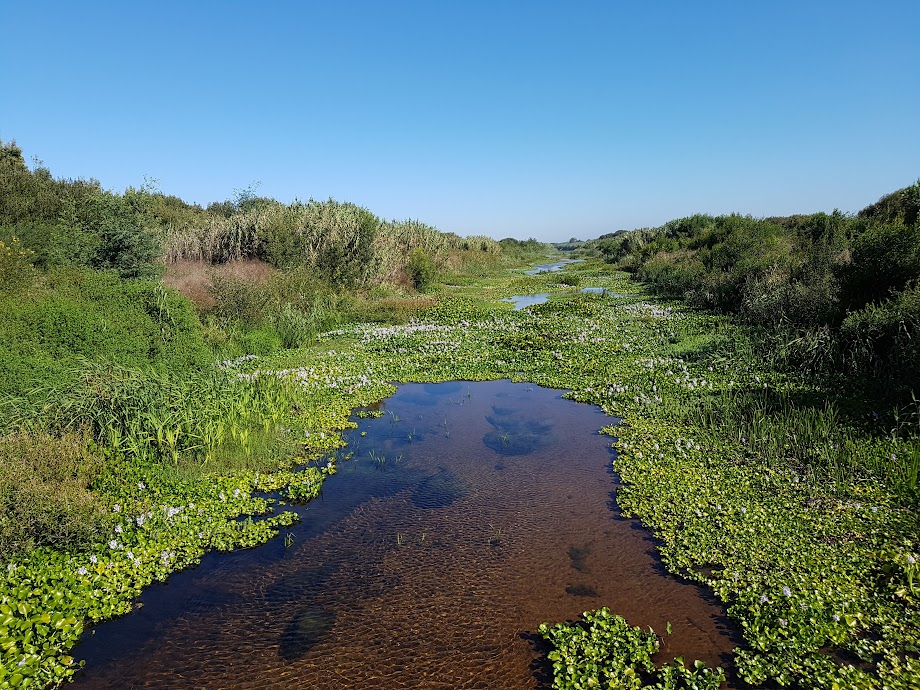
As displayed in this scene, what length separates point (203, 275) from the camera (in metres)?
18.5

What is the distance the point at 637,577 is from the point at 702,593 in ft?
2.02

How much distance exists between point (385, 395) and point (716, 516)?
24.6 ft

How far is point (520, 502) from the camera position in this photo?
6840 mm

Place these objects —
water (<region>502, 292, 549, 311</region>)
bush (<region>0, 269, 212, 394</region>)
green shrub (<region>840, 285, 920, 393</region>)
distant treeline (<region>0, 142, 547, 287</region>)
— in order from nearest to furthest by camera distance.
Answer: bush (<region>0, 269, 212, 394</region>), green shrub (<region>840, 285, 920, 393</region>), distant treeline (<region>0, 142, 547, 287</region>), water (<region>502, 292, 549, 311</region>)

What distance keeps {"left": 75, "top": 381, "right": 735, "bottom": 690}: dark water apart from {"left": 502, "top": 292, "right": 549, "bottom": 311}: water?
18.5 meters

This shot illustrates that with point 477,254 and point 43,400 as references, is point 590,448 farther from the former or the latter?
point 477,254

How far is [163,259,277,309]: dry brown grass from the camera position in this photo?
1588cm

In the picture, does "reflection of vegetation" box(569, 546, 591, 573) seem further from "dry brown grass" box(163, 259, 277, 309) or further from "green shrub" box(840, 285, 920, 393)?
"dry brown grass" box(163, 259, 277, 309)

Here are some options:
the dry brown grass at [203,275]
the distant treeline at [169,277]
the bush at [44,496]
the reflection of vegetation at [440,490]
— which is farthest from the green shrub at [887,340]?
the dry brown grass at [203,275]

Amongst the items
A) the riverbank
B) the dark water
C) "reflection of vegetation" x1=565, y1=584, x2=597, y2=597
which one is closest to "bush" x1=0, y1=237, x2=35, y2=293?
the riverbank

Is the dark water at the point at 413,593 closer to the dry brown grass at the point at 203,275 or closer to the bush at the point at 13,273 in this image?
the bush at the point at 13,273

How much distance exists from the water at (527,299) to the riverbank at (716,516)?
1347cm

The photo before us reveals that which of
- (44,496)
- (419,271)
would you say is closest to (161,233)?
(419,271)

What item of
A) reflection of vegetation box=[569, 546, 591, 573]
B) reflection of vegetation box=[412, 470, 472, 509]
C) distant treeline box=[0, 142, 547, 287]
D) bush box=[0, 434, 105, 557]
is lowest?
reflection of vegetation box=[569, 546, 591, 573]
